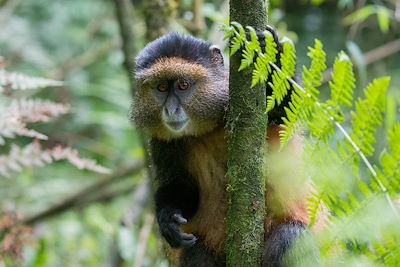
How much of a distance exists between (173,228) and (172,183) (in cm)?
49

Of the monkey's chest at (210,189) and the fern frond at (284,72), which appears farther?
the monkey's chest at (210,189)

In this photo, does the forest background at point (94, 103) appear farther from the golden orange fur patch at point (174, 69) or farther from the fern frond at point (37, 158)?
the golden orange fur patch at point (174, 69)

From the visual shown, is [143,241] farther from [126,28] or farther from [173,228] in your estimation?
[173,228]

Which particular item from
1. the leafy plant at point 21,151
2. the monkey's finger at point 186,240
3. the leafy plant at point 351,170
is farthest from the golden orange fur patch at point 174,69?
the leafy plant at point 351,170

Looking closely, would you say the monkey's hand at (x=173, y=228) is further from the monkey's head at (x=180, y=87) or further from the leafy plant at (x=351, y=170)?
the leafy plant at (x=351, y=170)

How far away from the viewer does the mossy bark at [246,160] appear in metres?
3.05

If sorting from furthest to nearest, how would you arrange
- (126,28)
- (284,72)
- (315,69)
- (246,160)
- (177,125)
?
1. (126,28)
2. (177,125)
3. (246,160)
4. (284,72)
5. (315,69)

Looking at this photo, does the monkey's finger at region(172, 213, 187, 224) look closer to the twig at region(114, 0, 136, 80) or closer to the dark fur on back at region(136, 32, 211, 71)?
the dark fur on back at region(136, 32, 211, 71)

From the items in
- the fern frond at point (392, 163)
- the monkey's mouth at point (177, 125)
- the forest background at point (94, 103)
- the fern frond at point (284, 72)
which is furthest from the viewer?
the forest background at point (94, 103)

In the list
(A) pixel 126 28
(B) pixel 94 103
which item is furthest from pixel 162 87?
(B) pixel 94 103

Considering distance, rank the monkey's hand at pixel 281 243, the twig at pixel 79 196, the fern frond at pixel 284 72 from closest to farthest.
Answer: the fern frond at pixel 284 72 < the monkey's hand at pixel 281 243 < the twig at pixel 79 196

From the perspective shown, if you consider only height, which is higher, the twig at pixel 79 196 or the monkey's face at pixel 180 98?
the monkey's face at pixel 180 98

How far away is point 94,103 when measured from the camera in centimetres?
1037

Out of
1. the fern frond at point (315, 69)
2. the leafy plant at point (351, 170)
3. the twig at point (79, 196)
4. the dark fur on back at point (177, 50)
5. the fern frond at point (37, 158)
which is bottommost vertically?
the twig at point (79, 196)
